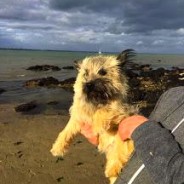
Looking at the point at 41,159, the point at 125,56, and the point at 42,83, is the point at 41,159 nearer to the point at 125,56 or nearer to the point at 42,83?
the point at 125,56

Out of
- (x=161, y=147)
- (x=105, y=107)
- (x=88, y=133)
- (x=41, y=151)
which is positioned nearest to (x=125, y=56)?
(x=105, y=107)

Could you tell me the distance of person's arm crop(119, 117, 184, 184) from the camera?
2088mm

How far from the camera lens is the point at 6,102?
44.8 feet

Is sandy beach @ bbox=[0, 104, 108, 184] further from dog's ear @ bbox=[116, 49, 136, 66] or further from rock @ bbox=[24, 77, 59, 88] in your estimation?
rock @ bbox=[24, 77, 59, 88]

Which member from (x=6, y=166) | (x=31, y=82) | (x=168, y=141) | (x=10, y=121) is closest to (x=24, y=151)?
(x=6, y=166)

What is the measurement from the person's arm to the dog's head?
1547 mm

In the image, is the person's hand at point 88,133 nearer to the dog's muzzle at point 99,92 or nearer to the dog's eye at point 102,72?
the dog's muzzle at point 99,92

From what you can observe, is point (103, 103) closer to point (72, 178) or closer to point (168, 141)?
point (168, 141)

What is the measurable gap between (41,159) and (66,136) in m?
3.07

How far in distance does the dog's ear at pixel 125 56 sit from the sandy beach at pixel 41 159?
112 inches

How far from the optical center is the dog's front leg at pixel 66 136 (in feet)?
13.8

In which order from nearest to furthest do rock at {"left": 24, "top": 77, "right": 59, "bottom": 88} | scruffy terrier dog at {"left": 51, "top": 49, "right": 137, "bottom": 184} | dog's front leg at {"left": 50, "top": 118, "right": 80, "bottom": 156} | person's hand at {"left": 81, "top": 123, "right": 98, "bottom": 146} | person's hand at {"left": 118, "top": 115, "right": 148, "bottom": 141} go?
person's hand at {"left": 118, "top": 115, "right": 148, "bottom": 141}
scruffy terrier dog at {"left": 51, "top": 49, "right": 137, "bottom": 184}
person's hand at {"left": 81, "top": 123, "right": 98, "bottom": 146}
dog's front leg at {"left": 50, "top": 118, "right": 80, "bottom": 156}
rock at {"left": 24, "top": 77, "right": 59, "bottom": 88}

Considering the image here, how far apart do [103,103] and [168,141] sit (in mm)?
1757

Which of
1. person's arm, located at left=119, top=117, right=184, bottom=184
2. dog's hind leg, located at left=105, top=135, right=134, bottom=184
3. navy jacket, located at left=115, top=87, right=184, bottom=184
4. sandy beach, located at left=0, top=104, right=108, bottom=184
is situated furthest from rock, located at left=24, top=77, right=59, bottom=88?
person's arm, located at left=119, top=117, right=184, bottom=184
